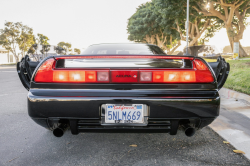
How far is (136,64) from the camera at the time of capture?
225 centimetres

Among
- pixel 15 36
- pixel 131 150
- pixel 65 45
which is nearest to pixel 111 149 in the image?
pixel 131 150

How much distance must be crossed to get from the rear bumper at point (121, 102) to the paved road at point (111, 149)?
36 cm

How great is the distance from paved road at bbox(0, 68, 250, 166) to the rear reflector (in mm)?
820

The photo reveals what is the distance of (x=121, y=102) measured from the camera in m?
2.02

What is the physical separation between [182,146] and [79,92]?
1393mm

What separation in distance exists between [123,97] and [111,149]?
2.58 ft

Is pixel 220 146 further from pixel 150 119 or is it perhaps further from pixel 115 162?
pixel 115 162

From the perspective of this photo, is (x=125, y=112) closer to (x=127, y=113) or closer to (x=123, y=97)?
(x=127, y=113)

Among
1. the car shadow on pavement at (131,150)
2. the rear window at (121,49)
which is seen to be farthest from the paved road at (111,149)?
the rear window at (121,49)

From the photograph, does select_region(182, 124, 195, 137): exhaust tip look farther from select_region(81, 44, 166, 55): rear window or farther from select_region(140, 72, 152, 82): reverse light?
select_region(81, 44, 166, 55): rear window

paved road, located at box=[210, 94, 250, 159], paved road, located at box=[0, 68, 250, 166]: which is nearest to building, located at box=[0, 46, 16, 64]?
paved road, located at box=[0, 68, 250, 166]

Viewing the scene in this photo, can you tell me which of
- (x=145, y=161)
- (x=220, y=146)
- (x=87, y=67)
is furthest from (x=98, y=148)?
(x=220, y=146)

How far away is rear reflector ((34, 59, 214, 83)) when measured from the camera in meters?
2.12

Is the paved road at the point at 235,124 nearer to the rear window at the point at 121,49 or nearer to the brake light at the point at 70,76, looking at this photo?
the rear window at the point at 121,49
